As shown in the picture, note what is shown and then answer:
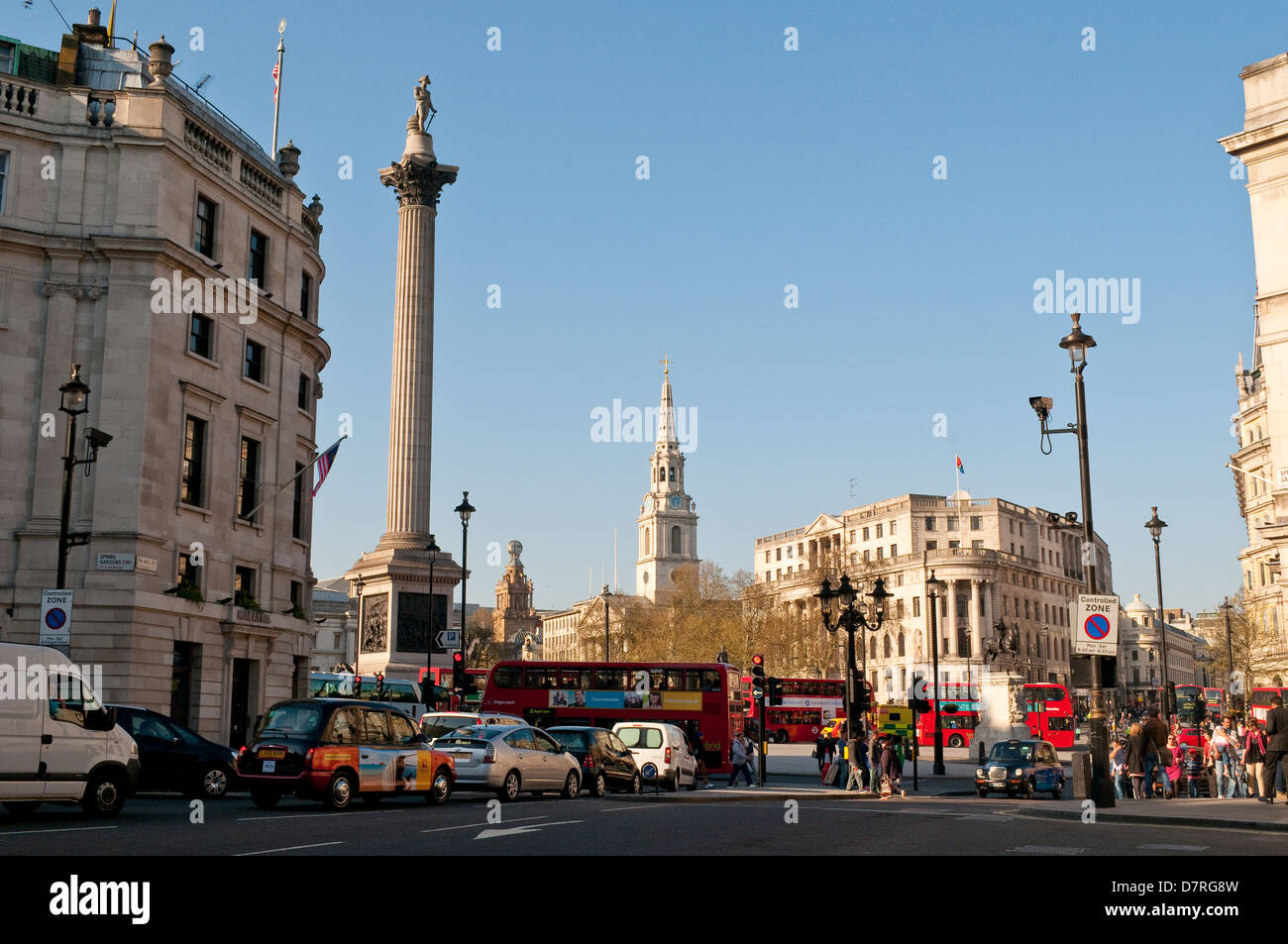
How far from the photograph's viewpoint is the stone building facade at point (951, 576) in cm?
12388

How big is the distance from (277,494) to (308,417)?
4810 millimetres

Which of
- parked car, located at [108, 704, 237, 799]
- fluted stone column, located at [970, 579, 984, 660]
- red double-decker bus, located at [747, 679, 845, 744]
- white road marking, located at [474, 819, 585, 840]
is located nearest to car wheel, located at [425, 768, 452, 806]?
parked car, located at [108, 704, 237, 799]

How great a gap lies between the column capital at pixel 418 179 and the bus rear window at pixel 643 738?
124 ft

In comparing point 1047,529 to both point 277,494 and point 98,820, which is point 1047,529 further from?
point 98,820

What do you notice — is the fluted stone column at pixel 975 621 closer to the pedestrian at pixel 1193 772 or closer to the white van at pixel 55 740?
the pedestrian at pixel 1193 772

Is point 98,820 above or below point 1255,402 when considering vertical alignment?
below

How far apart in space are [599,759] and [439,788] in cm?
615

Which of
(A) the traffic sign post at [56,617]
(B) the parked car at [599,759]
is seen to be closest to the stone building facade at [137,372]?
(A) the traffic sign post at [56,617]

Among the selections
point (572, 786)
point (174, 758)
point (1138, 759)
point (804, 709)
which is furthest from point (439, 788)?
point (804, 709)

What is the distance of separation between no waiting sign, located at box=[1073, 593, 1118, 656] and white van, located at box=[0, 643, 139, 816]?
15479 mm

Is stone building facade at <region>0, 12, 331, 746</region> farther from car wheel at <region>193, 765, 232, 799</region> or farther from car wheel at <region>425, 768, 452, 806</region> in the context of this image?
car wheel at <region>425, 768, 452, 806</region>

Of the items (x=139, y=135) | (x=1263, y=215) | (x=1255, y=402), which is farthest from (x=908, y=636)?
(x=139, y=135)

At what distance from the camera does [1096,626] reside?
20.8 meters
